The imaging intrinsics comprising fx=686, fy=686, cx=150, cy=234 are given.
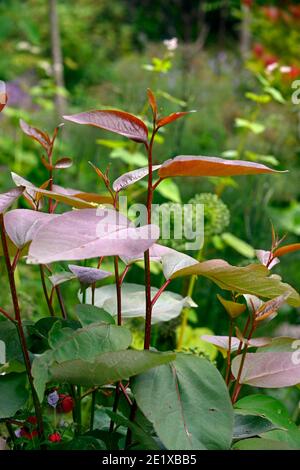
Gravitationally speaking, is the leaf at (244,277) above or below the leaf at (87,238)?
below

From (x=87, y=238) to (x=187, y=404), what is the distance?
0.20 m

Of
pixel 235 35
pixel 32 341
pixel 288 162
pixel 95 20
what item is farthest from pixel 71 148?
pixel 235 35

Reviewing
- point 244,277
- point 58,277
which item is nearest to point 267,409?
point 244,277

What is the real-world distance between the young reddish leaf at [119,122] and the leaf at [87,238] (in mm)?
90

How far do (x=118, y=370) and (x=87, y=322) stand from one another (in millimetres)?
95

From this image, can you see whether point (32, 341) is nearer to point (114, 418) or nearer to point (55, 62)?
point (114, 418)

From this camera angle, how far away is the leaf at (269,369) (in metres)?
0.77

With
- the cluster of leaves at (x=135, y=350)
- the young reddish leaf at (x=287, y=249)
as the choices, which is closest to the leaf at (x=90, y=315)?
the cluster of leaves at (x=135, y=350)

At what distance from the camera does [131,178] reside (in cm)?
78

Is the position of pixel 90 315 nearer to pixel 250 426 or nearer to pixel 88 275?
pixel 88 275

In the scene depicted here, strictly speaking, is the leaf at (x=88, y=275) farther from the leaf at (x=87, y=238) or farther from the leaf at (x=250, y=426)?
the leaf at (x=250, y=426)

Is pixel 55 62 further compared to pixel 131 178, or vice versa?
pixel 55 62

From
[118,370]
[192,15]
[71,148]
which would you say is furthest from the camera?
[192,15]

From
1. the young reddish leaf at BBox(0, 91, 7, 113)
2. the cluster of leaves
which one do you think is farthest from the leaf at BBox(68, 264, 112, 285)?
the young reddish leaf at BBox(0, 91, 7, 113)
